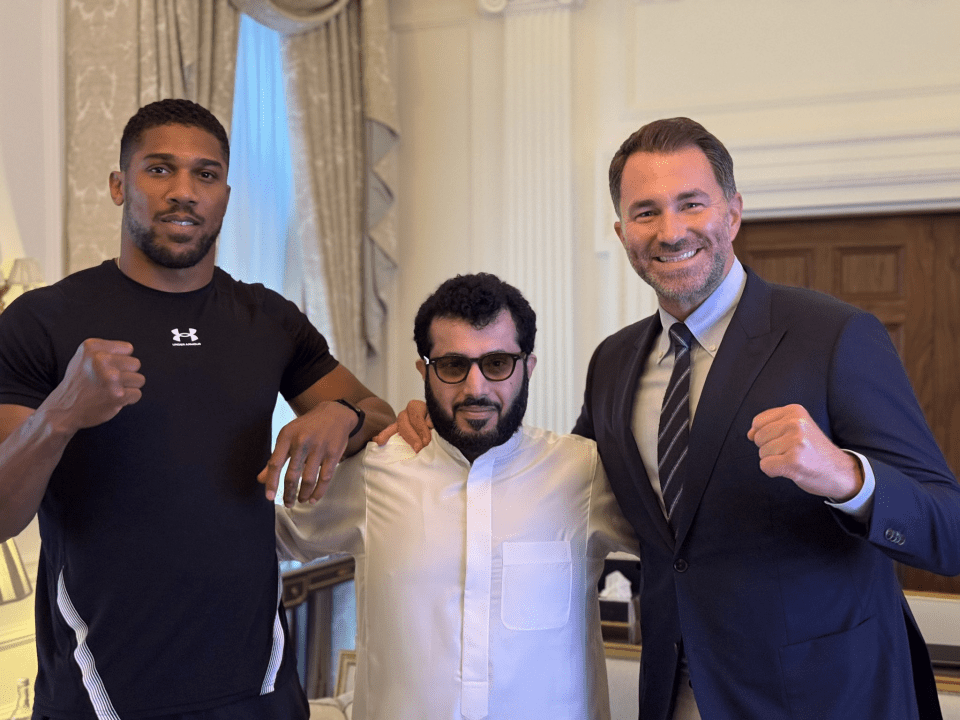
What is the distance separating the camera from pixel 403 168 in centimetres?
544

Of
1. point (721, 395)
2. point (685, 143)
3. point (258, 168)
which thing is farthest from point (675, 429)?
point (258, 168)

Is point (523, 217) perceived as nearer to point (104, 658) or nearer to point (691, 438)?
point (691, 438)

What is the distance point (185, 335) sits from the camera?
1.72 meters

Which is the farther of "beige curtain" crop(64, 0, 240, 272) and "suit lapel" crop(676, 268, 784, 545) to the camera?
"beige curtain" crop(64, 0, 240, 272)

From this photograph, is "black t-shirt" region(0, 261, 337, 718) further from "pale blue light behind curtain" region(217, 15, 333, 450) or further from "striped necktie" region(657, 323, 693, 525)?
"pale blue light behind curtain" region(217, 15, 333, 450)

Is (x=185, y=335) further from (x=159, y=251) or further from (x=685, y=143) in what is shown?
(x=685, y=143)

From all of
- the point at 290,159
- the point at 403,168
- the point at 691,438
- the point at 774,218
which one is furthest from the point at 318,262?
the point at 691,438

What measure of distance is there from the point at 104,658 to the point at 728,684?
106cm

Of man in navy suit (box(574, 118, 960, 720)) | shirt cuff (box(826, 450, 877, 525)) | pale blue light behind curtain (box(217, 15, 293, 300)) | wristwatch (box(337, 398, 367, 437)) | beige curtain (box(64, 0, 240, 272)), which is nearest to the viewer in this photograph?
shirt cuff (box(826, 450, 877, 525))

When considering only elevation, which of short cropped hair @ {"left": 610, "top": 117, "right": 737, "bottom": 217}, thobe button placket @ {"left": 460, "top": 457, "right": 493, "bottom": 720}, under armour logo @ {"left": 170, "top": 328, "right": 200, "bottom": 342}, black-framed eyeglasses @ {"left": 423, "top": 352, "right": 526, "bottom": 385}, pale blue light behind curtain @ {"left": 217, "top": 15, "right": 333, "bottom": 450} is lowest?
thobe button placket @ {"left": 460, "top": 457, "right": 493, "bottom": 720}

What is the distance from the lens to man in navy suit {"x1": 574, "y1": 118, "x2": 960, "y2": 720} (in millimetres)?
1553

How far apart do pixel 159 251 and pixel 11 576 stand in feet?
6.38

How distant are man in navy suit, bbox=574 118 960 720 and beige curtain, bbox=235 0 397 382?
10.3ft

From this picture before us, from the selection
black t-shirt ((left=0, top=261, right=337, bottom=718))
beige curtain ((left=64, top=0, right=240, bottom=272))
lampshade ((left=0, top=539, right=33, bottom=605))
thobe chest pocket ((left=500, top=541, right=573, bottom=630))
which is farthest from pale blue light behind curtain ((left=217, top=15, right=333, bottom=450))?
thobe chest pocket ((left=500, top=541, right=573, bottom=630))
